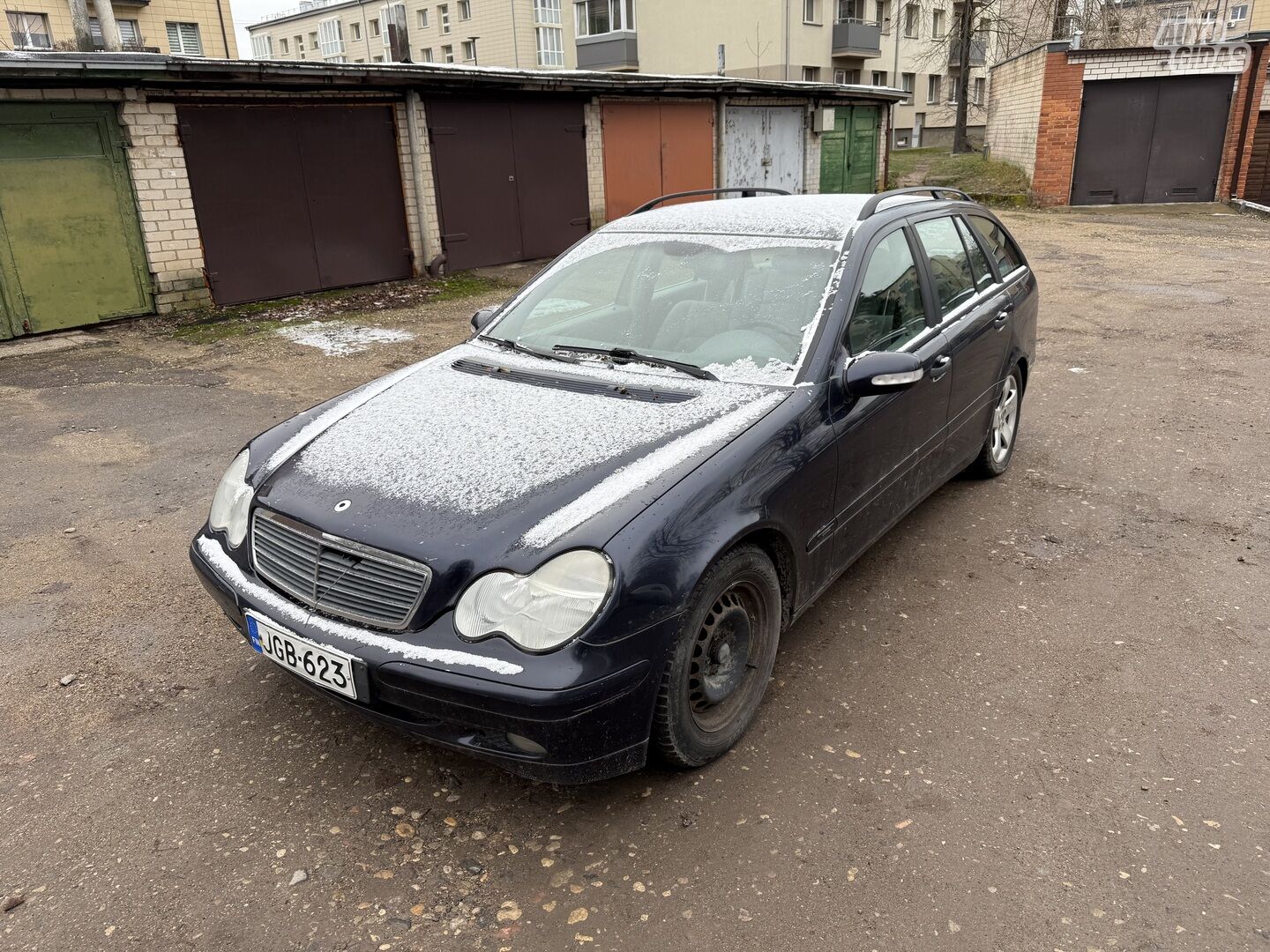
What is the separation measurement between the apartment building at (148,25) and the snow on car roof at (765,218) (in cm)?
3242

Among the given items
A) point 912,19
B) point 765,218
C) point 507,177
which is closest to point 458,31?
point 912,19

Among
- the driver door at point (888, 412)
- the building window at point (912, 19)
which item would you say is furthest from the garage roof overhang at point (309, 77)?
the building window at point (912, 19)

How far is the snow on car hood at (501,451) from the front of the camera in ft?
8.11

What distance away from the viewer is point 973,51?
148ft

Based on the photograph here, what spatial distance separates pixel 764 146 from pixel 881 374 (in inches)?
614

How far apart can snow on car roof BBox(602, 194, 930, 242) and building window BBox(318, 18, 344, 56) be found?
2534 inches

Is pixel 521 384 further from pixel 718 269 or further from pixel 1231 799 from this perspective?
pixel 1231 799

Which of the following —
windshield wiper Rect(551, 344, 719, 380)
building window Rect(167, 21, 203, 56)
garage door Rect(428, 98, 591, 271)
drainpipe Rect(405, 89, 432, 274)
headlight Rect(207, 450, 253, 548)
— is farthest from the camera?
building window Rect(167, 21, 203, 56)

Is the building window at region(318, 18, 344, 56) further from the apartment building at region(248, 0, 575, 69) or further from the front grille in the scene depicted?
the front grille

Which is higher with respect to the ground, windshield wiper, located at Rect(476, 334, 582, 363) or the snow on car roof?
the snow on car roof

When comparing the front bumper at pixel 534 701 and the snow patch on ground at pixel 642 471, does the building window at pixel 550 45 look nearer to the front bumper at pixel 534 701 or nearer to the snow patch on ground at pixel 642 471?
the snow patch on ground at pixel 642 471

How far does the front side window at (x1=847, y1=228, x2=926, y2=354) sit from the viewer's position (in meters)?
3.38

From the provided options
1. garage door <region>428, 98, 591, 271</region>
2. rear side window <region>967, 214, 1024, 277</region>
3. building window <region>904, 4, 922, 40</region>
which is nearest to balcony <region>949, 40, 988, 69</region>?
building window <region>904, 4, 922, 40</region>

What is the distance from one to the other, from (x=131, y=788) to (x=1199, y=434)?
245 inches
